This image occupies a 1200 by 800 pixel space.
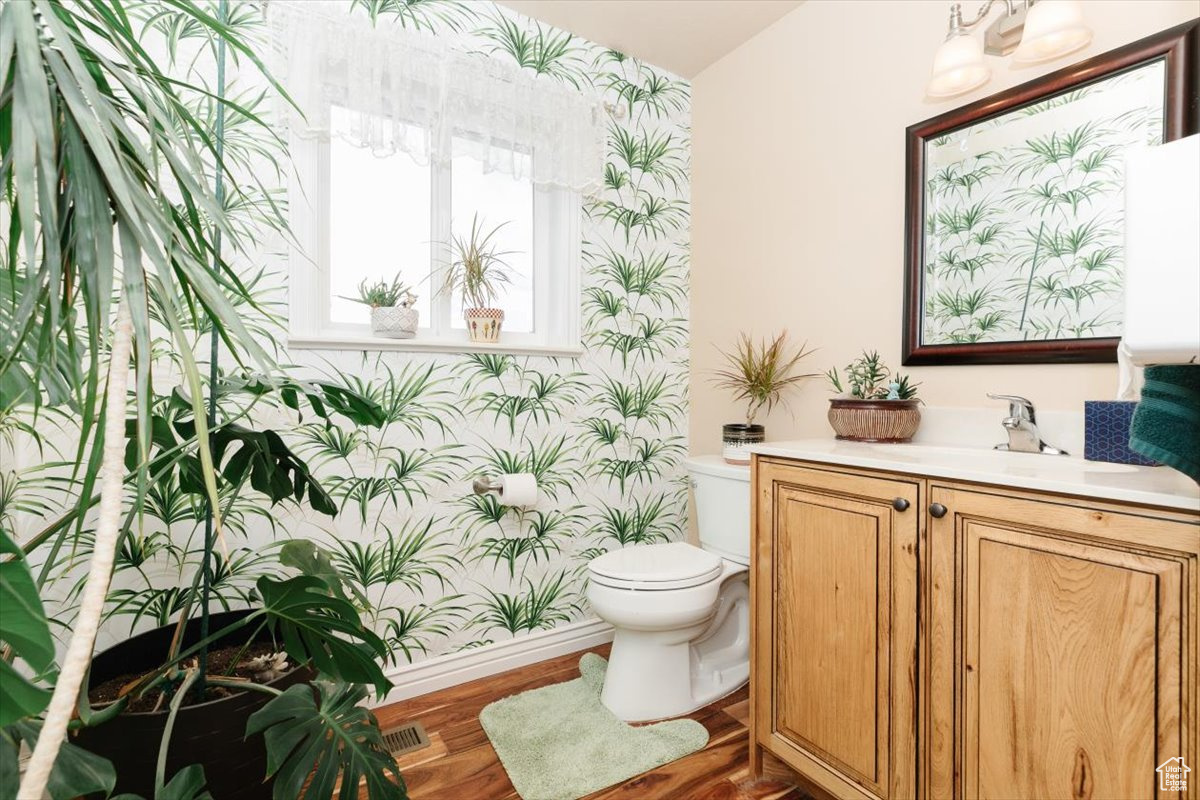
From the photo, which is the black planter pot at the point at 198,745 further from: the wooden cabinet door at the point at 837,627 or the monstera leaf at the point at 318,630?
the wooden cabinet door at the point at 837,627

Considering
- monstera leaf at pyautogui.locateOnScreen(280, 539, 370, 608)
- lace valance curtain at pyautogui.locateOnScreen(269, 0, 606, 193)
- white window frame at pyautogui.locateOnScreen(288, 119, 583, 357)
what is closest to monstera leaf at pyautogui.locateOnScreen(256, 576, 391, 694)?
monstera leaf at pyautogui.locateOnScreen(280, 539, 370, 608)

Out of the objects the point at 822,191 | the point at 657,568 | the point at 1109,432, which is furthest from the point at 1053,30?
the point at 657,568

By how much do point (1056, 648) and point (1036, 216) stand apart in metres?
Answer: 1.03

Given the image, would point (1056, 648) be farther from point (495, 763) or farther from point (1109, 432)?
point (495, 763)

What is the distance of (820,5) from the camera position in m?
1.91

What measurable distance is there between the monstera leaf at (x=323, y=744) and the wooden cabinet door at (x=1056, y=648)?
988 millimetres

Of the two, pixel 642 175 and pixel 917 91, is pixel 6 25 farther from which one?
pixel 642 175

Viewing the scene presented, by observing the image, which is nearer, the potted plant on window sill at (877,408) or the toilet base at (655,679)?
the potted plant on window sill at (877,408)

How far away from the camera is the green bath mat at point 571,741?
141 cm

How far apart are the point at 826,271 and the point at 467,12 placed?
4.87 ft

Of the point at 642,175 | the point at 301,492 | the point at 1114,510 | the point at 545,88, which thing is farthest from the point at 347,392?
the point at 642,175

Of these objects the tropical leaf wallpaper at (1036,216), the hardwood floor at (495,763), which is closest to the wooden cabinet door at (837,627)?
the hardwood floor at (495,763)

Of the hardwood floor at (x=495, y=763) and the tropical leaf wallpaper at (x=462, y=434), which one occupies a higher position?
the tropical leaf wallpaper at (x=462, y=434)

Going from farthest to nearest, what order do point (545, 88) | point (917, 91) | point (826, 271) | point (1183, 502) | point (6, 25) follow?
point (545, 88), point (826, 271), point (917, 91), point (1183, 502), point (6, 25)
